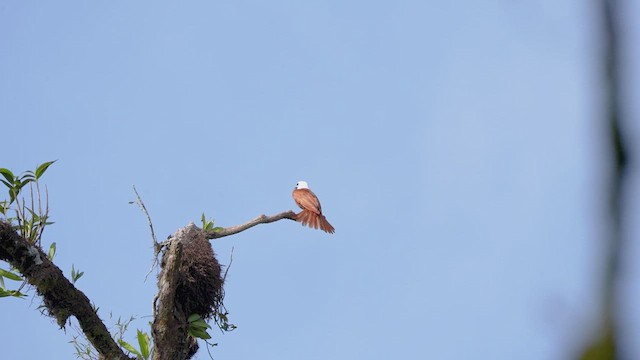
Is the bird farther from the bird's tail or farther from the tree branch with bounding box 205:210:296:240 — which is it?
the tree branch with bounding box 205:210:296:240

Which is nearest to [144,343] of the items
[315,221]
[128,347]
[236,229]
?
[128,347]

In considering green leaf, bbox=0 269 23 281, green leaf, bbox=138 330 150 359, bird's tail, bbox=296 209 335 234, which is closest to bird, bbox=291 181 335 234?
bird's tail, bbox=296 209 335 234

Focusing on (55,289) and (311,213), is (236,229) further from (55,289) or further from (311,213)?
(55,289)

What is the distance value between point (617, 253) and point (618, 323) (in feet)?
0.11

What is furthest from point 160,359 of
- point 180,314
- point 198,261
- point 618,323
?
point 618,323

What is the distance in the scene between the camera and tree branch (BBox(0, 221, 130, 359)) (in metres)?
5.59

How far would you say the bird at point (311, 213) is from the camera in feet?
29.0

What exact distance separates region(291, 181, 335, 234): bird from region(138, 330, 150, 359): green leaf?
246 centimetres

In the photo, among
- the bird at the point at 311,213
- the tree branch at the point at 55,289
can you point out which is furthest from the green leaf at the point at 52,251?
the bird at the point at 311,213

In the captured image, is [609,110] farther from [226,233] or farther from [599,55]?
[226,233]

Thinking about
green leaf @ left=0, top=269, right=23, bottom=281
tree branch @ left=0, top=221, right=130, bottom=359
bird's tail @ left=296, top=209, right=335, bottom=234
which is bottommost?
tree branch @ left=0, top=221, right=130, bottom=359

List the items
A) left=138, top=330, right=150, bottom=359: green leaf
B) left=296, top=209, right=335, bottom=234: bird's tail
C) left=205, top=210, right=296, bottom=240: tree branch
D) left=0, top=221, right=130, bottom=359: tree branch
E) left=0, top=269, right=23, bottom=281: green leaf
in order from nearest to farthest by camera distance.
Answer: left=0, top=221, right=130, bottom=359: tree branch
left=0, top=269, right=23, bottom=281: green leaf
left=138, top=330, right=150, bottom=359: green leaf
left=205, top=210, right=296, bottom=240: tree branch
left=296, top=209, right=335, bottom=234: bird's tail

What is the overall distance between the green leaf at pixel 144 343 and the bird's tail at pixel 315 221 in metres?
2.61

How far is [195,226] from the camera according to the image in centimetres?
717
